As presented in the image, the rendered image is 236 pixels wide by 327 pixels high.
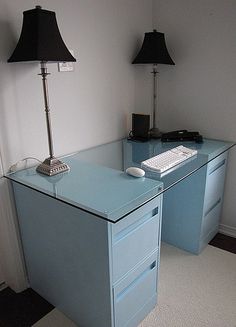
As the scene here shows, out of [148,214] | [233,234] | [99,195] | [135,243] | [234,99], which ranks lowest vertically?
[233,234]

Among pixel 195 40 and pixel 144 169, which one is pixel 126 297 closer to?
pixel 144 169

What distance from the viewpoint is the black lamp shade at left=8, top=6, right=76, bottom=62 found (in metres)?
1.22

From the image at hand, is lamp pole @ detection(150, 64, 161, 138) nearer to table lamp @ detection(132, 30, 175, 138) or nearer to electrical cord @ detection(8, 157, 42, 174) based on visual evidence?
table lamp @ detection(132, 30, 175, 138)

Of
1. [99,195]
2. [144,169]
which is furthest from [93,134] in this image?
[99,195]

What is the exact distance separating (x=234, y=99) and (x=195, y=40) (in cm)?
51

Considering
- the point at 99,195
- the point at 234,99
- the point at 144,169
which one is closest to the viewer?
the point at 99,195

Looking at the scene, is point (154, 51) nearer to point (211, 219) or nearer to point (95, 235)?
point (211, 219)

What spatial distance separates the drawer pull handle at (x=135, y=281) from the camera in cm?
125

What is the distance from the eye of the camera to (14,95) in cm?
144

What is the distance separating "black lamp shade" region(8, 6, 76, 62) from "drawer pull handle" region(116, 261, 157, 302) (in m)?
1.10

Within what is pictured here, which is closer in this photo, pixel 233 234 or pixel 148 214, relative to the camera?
pixel 148 214

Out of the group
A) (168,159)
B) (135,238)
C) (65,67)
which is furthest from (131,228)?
(65,67)

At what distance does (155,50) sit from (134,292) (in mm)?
1564

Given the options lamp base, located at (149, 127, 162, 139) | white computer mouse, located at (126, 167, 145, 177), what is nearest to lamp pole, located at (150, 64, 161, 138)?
lamp base, located at (149, 127, 162, 139)
